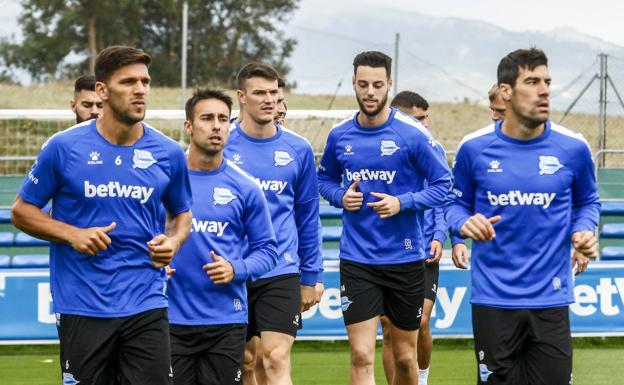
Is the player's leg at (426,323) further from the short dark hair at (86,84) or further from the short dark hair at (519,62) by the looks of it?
the short dark hair at (519,62)

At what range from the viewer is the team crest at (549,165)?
290 inches

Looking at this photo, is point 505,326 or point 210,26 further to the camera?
point 210,26

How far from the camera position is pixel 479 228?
23.2 ft

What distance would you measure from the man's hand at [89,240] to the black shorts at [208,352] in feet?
4.54

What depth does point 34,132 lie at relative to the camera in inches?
870

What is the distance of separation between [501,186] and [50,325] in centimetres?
789

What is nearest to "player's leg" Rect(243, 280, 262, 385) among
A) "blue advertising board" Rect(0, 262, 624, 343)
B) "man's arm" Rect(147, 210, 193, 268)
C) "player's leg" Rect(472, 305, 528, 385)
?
"man's arm" Rect(147, 210, 193, 268)

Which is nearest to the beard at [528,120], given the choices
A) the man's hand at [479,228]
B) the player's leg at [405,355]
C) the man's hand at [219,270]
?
the man's hand at [479,228]

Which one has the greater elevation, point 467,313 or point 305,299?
point 305,299

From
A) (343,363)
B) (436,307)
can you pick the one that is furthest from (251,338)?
(436,307)

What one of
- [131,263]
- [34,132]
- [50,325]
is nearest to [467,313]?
[50,325]

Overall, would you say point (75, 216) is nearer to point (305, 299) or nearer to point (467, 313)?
point (305, 299)

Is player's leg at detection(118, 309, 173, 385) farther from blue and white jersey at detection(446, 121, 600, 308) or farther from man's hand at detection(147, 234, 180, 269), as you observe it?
blue and white jersey at detection(446, 121, 600, 308)

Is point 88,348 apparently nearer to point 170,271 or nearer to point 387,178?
point 170,271
